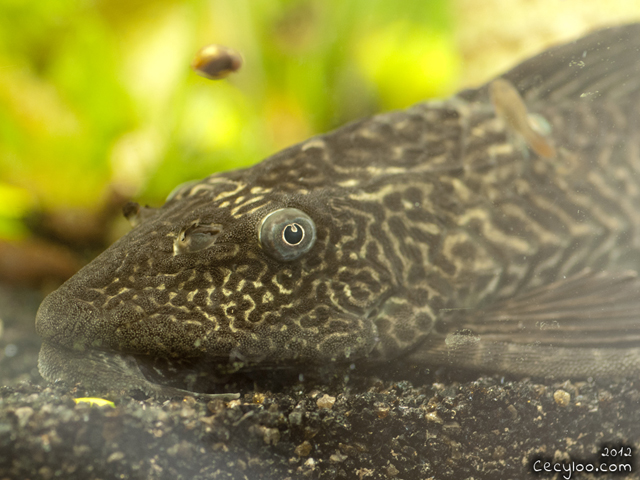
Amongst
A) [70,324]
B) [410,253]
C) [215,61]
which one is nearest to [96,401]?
[70,324]

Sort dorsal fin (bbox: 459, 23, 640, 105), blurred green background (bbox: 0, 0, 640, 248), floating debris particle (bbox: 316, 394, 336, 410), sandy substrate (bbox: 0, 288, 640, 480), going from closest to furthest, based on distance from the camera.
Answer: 1. sandy substrate (bbox: 0, 288, 640, 480)
2. floating debris particle (bbox: 316, 394, 336, 410)
3. dorsal fin (bbox: 459, 23, 640, 105)
4. blurred green background (bbox: 0, 0, 640, 248)

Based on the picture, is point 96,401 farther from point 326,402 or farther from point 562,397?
point 562,397

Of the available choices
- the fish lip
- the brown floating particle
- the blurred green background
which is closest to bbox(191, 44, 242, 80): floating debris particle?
the blurred green background

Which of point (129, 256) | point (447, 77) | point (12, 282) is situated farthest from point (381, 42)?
point (12, 282)

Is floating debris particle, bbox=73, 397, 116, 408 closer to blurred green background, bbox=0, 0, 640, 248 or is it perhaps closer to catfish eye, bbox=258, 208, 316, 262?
catfish eye, bbox=258, 208, 316, 262

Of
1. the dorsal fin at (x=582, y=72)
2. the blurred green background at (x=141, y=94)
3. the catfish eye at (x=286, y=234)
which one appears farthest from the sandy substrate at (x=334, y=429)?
the dorsal fin at (x=582, y=72)

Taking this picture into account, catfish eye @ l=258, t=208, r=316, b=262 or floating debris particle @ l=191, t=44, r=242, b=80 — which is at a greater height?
floating debris particle @ l=191, t=44, r=242, b=80
